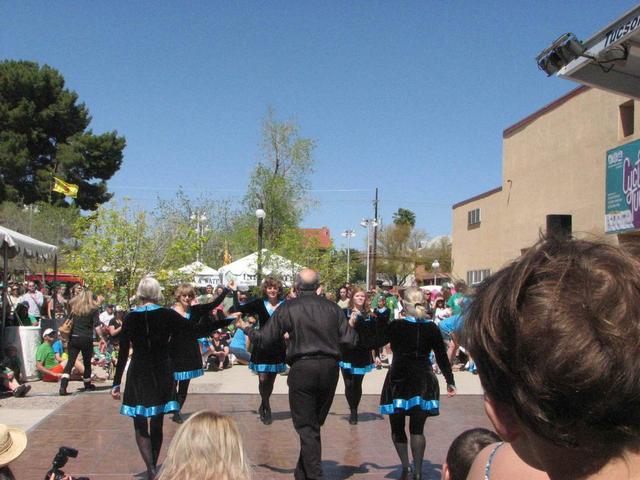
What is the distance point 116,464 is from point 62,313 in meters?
14.1

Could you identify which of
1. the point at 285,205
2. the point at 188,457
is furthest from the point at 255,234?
the point at 188,457

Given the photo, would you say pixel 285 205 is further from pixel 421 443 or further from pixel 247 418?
pixel 421 443

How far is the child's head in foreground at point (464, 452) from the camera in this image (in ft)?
8.66

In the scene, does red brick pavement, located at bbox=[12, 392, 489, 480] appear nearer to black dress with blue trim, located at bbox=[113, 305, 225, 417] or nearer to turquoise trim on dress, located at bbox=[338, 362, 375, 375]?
turquoise trim on dress, located at bbox=[338, 362, 375, 375]

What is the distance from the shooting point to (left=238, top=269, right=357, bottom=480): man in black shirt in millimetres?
6305

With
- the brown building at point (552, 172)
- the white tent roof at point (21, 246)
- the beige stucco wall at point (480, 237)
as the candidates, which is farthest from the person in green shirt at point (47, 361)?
the beige stucco wall at point (480, 237)

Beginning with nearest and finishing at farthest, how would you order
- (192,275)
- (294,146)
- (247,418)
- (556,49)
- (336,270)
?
(556,49)
(247,418)
(192,275)
(336,270)
(294,146)

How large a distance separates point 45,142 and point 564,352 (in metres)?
44.0

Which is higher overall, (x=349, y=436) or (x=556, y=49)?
(x=556, y=49)

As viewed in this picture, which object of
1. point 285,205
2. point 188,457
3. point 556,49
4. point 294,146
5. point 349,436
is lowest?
point 349,436

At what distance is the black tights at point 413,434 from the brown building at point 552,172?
→ 31.5ft

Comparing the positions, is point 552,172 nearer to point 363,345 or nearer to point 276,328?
point 363,345

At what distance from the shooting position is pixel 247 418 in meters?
10.2

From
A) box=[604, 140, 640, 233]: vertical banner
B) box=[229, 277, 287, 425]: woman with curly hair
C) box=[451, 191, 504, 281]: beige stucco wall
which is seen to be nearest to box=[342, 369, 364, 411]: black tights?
box=[229, 277, 287, 425]: woman with curly hair
